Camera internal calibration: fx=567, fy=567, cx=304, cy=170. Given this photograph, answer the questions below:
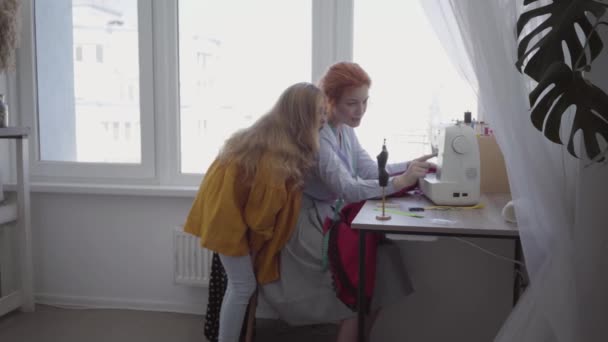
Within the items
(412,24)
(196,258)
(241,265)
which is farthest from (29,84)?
(412,24)

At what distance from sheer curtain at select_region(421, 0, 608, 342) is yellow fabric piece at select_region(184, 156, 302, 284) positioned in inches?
30.2

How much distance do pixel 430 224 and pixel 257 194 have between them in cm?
63

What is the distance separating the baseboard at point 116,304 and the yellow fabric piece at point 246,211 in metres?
0.98

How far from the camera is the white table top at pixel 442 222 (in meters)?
1.65

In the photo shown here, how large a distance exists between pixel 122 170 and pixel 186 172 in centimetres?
35

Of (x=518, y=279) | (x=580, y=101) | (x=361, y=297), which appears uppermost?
(x=580, y=101)

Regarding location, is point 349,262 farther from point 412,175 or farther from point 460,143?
point 460,143

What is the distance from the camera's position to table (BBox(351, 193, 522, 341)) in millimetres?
1648

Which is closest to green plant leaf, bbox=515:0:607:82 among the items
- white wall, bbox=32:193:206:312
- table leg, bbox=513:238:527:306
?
table leg, bbox=513:238:527:306

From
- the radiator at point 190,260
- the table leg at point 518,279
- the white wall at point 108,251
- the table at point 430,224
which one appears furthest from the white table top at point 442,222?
the white wall at point 108,251

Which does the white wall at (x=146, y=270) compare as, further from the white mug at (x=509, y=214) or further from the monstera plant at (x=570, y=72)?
the monstera plant at (x=570, y=72)

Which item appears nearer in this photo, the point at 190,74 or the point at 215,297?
the point at 215,297

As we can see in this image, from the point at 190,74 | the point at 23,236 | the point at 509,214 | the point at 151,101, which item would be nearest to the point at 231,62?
the point at 190,74

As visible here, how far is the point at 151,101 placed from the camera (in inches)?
115
